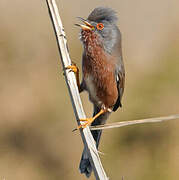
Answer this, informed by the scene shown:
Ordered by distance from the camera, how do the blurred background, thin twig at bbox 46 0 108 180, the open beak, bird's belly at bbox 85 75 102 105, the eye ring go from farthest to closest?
the blurred background, bird's belly at bbox 85 75 102 105, the eye ring, the open beak, thin twig at bbox 46 0 108 180

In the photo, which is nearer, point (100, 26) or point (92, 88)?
point (100, 26)

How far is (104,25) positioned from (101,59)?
0.37m

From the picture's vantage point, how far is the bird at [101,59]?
4.44 m

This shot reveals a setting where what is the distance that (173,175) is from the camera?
22.8ft

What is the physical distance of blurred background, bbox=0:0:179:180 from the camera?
7.12 meters

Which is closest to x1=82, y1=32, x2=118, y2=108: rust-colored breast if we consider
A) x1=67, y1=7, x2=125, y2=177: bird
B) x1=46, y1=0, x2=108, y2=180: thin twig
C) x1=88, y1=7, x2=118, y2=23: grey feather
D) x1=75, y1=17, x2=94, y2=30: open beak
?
x1=67, y1=7, x2=125, y2=177: bird

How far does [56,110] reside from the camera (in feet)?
25.0

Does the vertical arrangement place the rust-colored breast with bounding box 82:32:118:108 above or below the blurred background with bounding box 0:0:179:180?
above

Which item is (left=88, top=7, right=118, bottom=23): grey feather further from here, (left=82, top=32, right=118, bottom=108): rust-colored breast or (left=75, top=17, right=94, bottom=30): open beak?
(left=82, top=32, right=118, bottom=108): rust-colored breast

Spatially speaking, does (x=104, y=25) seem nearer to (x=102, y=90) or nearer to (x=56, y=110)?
(x=102, y=90)

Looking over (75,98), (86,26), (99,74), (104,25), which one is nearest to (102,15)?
(104,25)

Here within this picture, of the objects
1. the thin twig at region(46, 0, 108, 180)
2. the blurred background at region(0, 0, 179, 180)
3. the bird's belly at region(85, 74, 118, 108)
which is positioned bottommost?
the blurred background at region(0, 0, 179, 180)

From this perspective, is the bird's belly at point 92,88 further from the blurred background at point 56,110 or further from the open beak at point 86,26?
the blurred background at point 56,110

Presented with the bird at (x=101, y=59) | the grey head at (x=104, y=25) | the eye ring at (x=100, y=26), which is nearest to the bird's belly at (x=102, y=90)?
the bird at (x=101, y=59)
